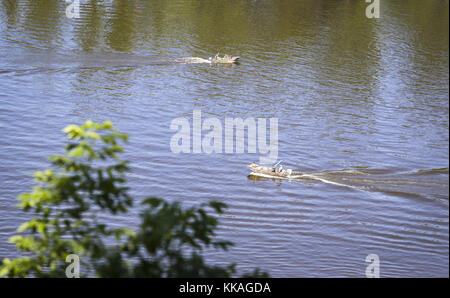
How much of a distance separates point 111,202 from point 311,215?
49.6 feet

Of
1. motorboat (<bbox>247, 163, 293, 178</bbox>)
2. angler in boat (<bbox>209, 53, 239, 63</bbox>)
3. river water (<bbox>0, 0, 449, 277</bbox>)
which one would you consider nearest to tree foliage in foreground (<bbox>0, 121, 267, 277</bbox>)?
river water (<bbox>0, 0, 449, 277</bbox>)

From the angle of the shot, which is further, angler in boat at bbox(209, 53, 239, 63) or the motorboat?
angler in boat at bbox(209, 53, 239, 63)

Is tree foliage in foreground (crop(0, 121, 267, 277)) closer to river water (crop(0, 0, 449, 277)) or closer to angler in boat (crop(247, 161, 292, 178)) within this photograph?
river water (crop(0, 0, 449, 277))

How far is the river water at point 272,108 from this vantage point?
19156 millimetres

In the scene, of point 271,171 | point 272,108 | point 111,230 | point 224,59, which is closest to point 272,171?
point 271,171

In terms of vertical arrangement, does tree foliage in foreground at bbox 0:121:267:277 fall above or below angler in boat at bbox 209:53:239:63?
below

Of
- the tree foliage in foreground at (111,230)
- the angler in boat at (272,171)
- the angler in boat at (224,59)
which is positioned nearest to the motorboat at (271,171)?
the angler in boat at (272,171)

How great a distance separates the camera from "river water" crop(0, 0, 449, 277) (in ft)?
62.8

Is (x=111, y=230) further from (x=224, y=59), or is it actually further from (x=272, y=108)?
(x=224, y=59)

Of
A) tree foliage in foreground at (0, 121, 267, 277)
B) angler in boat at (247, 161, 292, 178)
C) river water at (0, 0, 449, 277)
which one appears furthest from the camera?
angler in boat at (247, 161, 292, 178)
